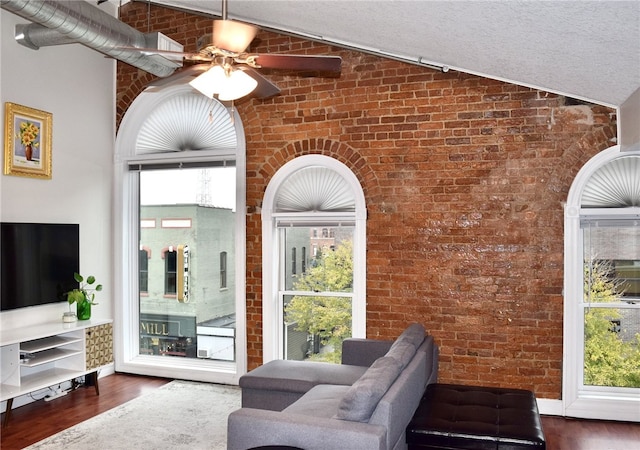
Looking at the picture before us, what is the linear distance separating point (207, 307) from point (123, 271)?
3.56ft

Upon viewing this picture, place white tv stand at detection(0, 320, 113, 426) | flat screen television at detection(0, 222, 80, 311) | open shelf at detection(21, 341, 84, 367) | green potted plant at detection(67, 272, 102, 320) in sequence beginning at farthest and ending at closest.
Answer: green potted plant at detection(67, 272, 102, 320)
flat screen television at detection(0, 222, 80, 311)
open shelf at detection(21, 341, 84, 367)
white tv stand at detection(0, 320, 113, 426)

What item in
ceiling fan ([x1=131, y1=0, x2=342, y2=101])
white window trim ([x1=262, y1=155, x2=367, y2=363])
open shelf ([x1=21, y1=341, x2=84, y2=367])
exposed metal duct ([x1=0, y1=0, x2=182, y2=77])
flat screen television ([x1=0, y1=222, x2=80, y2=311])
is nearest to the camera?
ceiling fan ([x1=131, y1=0, x2=342, y2=101])

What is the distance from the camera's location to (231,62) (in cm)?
320

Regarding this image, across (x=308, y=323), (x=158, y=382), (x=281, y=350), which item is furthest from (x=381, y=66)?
(x=158, y=382)

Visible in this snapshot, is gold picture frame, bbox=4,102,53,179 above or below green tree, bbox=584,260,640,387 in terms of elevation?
above

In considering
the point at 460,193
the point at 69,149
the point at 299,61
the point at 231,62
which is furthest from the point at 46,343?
the point at 460,193

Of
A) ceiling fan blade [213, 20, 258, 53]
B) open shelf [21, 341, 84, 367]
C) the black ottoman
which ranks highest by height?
ceiling fan blade [213, 20, 258, 53]

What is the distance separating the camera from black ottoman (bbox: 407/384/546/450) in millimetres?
3229

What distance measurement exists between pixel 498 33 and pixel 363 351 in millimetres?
2825

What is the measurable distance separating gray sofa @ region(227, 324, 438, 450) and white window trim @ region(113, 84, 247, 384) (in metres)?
1.63

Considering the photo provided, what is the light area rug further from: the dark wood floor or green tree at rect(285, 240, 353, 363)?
green tree at rect(285, 240, 353, 363)

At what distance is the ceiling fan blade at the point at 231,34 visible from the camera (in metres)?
2.89

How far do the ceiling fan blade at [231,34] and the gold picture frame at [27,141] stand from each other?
3.02 meters

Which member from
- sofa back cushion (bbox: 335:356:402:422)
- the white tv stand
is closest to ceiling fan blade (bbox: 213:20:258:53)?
sofa back cushion (bbox: 335:356:402:422)
